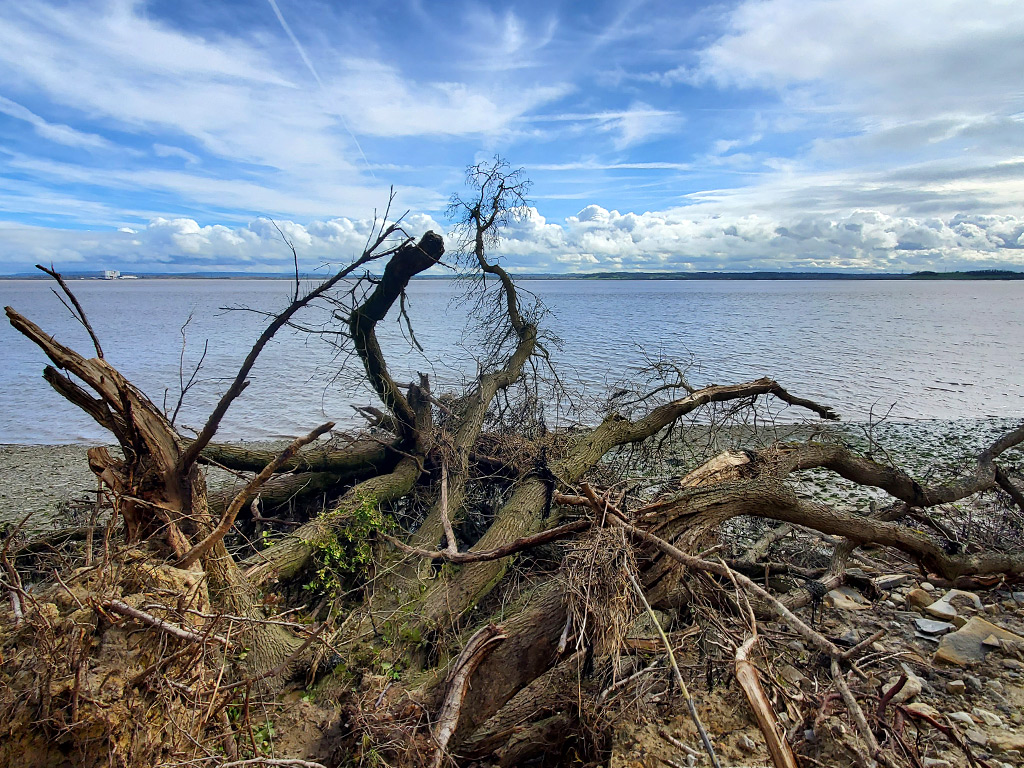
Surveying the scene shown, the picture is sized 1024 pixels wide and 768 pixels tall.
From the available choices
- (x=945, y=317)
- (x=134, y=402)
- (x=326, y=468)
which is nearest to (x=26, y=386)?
(x=326, y=468)

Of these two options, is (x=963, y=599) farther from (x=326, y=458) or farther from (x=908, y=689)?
(x=326, y=458)

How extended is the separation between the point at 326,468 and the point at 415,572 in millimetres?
2023

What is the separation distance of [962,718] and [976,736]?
161 mm

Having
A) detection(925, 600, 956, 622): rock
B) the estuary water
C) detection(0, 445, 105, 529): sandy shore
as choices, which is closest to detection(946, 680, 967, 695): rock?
detection(925, 600, 956, 622): rock

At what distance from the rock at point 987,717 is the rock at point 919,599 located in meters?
1.56

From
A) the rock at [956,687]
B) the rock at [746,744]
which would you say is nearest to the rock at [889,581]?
the rock at [956,687]

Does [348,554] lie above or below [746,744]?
above

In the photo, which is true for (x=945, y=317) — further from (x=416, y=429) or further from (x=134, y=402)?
(x=134, y=402)

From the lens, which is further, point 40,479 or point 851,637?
point 40,479

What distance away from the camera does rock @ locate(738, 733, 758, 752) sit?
3.66m

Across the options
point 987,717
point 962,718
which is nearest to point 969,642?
point 987,717

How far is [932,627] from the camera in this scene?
495 centimetres

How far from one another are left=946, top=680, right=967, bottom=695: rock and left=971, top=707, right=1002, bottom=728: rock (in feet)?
0.54

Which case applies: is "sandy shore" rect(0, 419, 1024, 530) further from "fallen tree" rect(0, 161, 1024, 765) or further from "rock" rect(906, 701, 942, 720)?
"rock" rect(906, 701, 942, 720)
